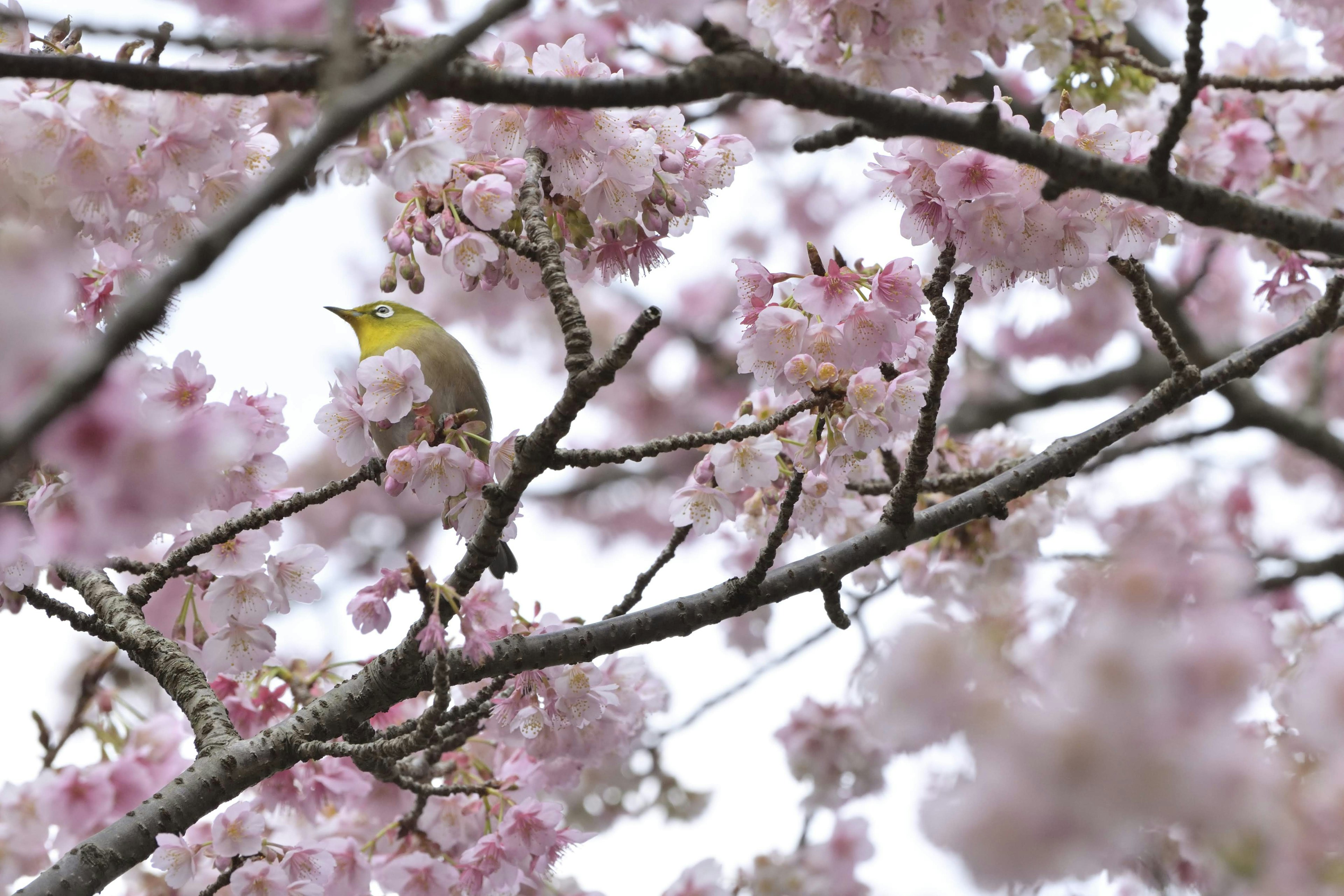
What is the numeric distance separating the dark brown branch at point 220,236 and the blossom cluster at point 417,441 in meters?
0.95

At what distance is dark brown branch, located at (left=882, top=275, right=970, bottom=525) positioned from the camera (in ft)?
6.40

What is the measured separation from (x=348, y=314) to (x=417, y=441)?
143 centimetres

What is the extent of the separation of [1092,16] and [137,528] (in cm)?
292

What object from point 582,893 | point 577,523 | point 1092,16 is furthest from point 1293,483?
point 582,893

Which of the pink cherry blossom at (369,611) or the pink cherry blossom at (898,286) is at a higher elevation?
the pink cherry blossom at (898,286)

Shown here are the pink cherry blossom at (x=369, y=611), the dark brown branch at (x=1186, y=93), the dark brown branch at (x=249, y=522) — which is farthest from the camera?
the pink cherry blossom at (x=369, y=611)

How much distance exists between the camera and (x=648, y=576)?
7.69 feet

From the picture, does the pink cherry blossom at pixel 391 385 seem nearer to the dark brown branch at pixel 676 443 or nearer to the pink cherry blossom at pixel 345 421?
the pink cherry blossom at pixel 345 421

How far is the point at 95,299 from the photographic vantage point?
7.62ft

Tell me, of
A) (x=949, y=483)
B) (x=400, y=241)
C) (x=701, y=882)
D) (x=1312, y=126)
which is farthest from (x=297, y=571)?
(x=1312, y=126)

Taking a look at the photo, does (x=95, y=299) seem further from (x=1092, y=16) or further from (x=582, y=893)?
(x=1092, y=16)

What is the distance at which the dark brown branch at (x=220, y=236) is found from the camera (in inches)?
35.8

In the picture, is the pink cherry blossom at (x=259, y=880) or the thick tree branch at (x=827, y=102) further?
the pink cherry blossom at (x=259, y=880)

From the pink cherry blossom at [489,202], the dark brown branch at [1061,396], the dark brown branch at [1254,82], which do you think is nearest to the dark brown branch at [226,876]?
the pink cherry blossom at [489,202]
